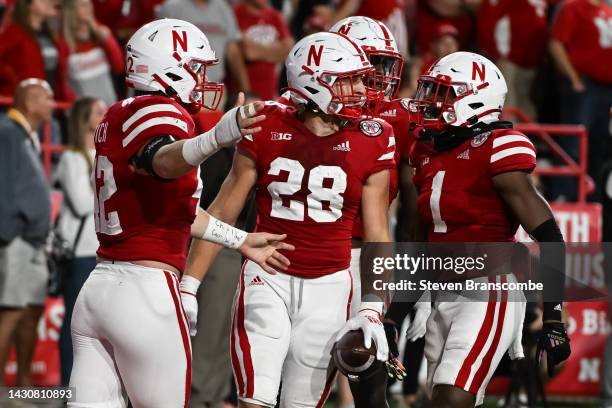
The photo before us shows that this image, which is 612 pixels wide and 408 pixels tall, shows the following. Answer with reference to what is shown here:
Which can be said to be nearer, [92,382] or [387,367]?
[92,382]

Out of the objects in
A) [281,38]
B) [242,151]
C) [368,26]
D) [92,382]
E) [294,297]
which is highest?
[281,38]

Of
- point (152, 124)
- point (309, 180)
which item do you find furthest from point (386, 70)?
point (152, 124)

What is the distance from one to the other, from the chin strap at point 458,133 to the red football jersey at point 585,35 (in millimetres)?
4453

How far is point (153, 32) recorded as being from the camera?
4.95 m

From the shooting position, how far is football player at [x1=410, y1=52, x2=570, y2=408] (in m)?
5.14

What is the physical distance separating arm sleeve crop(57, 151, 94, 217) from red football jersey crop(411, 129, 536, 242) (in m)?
2.84

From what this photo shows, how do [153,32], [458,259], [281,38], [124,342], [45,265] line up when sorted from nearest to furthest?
[124,342] → [153,32] → [458,259] → [45,265] → [281,38]

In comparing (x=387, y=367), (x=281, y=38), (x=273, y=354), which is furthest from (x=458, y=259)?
(x=281, y=38)

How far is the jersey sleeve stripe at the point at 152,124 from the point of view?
4.60m

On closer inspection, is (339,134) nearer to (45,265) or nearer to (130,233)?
(130,233)

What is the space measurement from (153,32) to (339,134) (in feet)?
2.78

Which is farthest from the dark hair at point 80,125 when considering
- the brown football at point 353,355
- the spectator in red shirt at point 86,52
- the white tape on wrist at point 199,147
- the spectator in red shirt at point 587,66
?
the spectator in red shirt at point 587,66

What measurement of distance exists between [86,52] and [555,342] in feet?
16.2

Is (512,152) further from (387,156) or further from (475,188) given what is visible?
(387,156)
